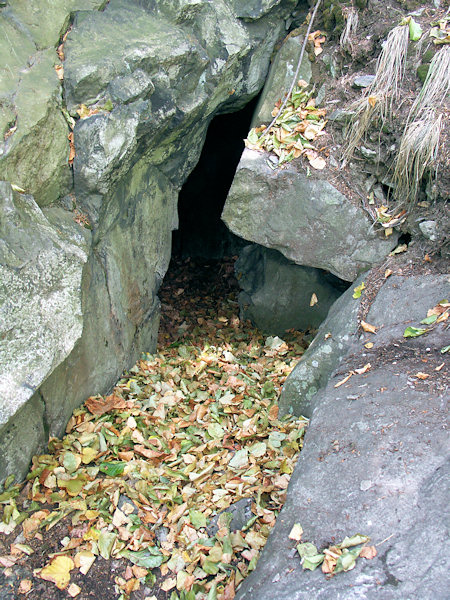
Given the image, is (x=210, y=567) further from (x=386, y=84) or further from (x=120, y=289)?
(x=386, y=84)

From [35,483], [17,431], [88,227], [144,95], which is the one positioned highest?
[144,95]

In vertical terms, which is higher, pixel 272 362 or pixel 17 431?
pixel 17 431

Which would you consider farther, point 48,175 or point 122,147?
point 122,147

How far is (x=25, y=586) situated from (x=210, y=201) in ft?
20.0

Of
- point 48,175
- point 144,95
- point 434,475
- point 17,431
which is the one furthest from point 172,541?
point 144,95

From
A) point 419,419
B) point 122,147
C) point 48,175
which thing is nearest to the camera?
point 419,419

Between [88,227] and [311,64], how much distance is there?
8.47 ft

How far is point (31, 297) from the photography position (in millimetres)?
3109

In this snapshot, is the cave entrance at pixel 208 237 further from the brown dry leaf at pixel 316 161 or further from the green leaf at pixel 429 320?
the green leaf at pixel 429 320

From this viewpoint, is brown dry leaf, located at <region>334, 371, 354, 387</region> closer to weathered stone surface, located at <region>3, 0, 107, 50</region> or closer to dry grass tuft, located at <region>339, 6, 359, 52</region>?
dry grass tuft, located at <region>339, 6, 359, 52</region>

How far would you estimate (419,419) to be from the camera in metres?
2.64

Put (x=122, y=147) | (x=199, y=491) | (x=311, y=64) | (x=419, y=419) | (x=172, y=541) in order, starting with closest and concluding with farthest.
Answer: (x=419, y=419) → (x=172, y=541) → (x=199, y=491) → (x=122, y=147) → (x=311, y=64)

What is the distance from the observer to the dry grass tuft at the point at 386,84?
4180 mm

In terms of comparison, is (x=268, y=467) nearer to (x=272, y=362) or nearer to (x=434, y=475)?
(x=434, y=475)
